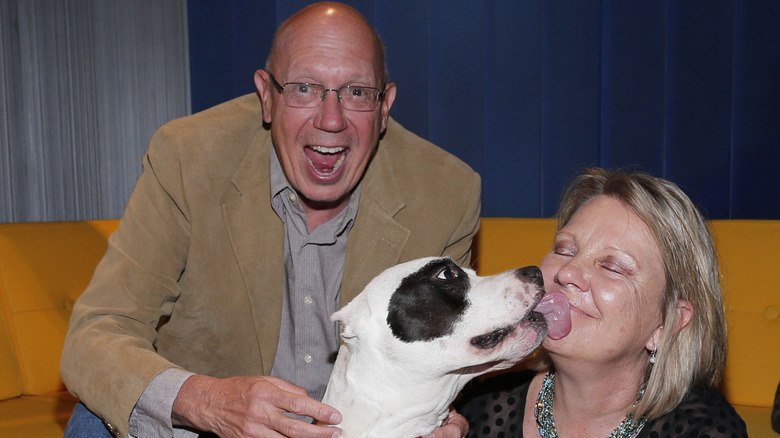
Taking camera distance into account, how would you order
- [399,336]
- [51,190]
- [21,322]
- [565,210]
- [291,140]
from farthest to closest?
[51,190] → [21,322] → [291,140] → [565,210] → [399,336]

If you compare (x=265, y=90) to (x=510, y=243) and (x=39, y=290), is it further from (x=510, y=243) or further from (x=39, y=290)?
(x=39, y=290)

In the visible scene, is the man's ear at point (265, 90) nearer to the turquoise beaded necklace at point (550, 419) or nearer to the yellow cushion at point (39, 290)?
the turquoise beaded necklace at point (550, 419)

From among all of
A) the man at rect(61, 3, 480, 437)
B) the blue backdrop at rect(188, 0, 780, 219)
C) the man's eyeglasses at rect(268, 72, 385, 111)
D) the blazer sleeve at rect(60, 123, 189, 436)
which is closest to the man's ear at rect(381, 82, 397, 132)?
the man at rect(61, 3, 480, 437)

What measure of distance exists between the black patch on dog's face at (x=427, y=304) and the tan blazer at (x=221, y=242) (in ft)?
1.91

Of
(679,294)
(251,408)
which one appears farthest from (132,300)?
(679,294)

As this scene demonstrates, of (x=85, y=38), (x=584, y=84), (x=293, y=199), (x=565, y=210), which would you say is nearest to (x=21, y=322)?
(x=293, y=199)

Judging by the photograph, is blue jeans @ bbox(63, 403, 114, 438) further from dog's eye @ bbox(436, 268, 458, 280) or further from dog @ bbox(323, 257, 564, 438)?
dog's eye @ bbox(436, 268, 458, 280)

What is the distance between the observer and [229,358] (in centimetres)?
250

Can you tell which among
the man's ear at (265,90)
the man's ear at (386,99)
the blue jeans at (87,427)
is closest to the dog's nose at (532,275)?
the man's ear at (386,99)

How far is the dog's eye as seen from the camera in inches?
76.5

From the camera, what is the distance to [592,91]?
12.1 ft

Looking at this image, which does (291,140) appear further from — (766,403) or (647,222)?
(766,403)

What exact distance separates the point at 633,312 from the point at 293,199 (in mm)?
1285

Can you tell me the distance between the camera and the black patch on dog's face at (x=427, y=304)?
6.02 feet
